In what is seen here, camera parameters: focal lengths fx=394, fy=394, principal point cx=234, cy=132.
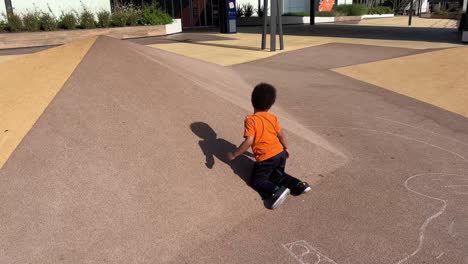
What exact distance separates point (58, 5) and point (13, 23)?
3.71 m

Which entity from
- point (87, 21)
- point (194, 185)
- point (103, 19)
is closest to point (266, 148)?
point (194, 185)

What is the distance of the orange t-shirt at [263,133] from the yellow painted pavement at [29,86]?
2481 millimetres

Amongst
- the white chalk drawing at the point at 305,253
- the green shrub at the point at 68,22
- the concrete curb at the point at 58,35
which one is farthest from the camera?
the green shrub at the point at 68,22

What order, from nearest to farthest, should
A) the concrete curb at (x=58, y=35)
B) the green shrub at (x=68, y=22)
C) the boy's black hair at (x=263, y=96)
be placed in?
the boy's black hair at (x=263, y=96) < the concrete curb at (x=58, y=35) < the green shrub at (x=68, y=22)

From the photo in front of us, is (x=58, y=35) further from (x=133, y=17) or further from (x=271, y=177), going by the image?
(x=271, y=177)

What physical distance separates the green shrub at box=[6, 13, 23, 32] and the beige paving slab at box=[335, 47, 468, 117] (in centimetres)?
1484

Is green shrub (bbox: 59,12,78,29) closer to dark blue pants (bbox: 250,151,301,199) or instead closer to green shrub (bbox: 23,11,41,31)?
green shrub (bbox: 23,11,41,31)

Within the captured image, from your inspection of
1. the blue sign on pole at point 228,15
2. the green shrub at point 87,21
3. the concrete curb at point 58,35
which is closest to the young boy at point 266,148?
the concrete curb at point 58,35

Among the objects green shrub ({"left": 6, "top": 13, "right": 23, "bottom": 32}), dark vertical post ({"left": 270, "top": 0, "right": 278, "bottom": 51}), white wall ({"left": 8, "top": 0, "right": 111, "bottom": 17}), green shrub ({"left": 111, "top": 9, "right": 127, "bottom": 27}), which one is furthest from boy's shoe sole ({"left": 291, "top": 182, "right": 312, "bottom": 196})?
white wall ({"left": 8, "top": 0, "right": 111, "bottom": 17})

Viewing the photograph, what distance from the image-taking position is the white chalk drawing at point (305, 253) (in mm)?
3076

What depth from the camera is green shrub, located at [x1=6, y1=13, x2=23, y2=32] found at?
17703 mm

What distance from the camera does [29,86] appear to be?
17.5 ft

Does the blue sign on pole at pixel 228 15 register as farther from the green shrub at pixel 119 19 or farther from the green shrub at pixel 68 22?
the green shrub at pixel 68 22

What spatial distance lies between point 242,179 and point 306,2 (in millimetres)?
35288
